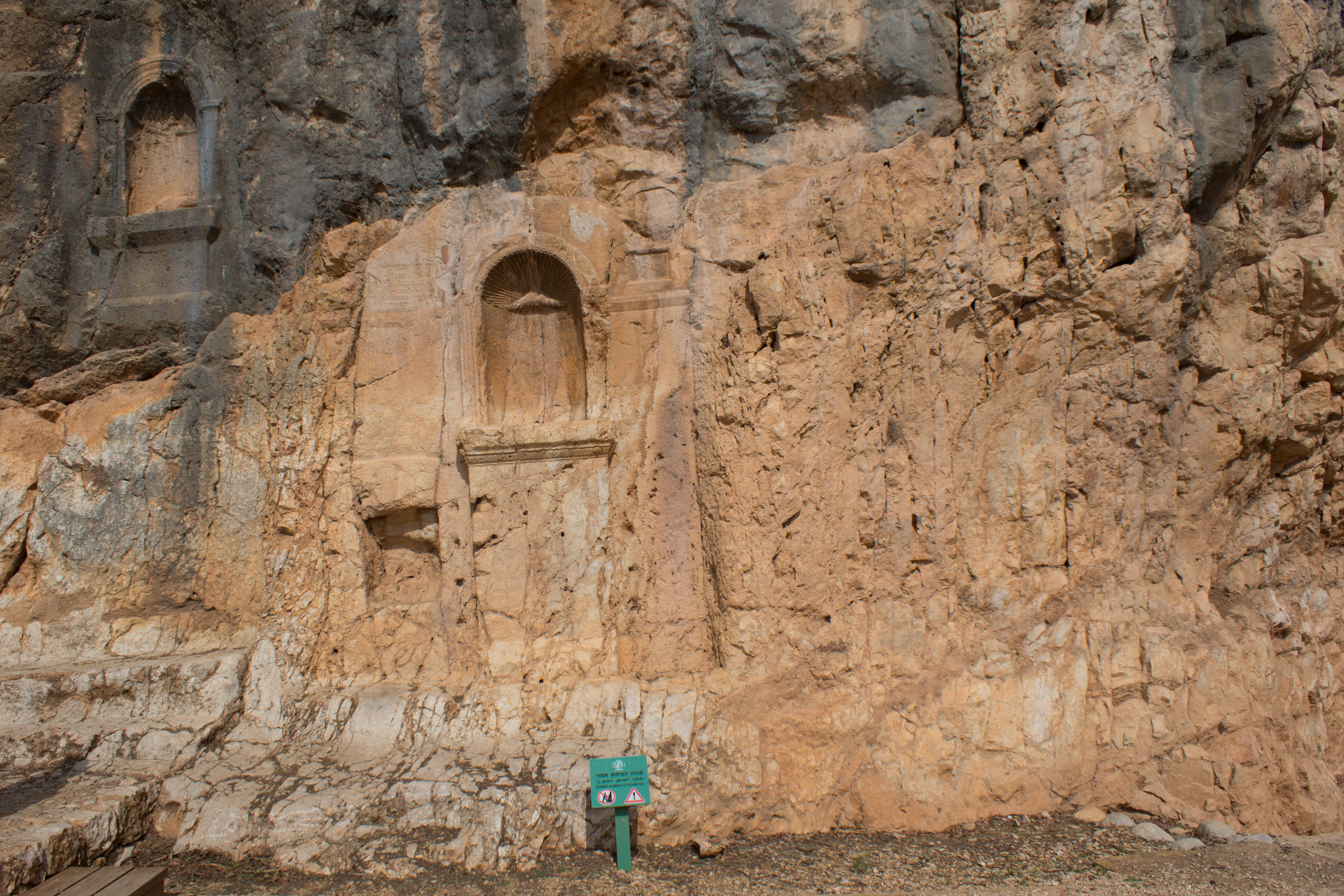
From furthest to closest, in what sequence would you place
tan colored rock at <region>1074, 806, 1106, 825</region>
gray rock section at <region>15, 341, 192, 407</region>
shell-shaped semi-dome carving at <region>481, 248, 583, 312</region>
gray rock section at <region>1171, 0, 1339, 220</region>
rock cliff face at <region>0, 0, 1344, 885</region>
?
1. gray rock section at <region>15, 341, 192, 407</region>
2. shell-shaped semi-dome carving at <region>481, 248, 583, 312</region>
3. gray rock section at <region>1171, 0, 1339, 220</region>
4. rock cliff face at <region>0, 0, 1344, 885</region>
5. tan colored rock at <region>1074, 806, 1106, 825</region>

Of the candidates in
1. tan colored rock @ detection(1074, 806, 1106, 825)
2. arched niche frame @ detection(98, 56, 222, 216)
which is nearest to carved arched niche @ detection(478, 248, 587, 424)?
arched niche frame @ detection(98, 56, 222, 216)

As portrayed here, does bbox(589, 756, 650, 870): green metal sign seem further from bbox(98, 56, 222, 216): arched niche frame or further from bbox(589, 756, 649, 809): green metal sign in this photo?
bbox(98, 56, 222, 216): arched niche frame

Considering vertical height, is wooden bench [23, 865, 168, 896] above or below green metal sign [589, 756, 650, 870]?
below

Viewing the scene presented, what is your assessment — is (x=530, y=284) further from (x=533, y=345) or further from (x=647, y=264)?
(x=647, y=264)

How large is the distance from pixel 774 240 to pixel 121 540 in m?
4.43

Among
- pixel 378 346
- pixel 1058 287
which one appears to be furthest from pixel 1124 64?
pixel 378 346

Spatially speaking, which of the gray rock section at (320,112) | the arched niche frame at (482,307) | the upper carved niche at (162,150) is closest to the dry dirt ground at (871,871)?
the arched niche frame at (482,307)

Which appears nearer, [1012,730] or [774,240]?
[1012,730]

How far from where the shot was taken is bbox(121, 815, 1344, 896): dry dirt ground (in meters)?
4.03

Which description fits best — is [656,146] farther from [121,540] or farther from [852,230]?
[121,540]

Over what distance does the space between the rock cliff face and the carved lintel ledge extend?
0.03 metres

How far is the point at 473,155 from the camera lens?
562cm

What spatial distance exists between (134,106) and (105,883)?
5.00 m

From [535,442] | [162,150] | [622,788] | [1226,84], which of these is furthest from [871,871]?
[162,150]
